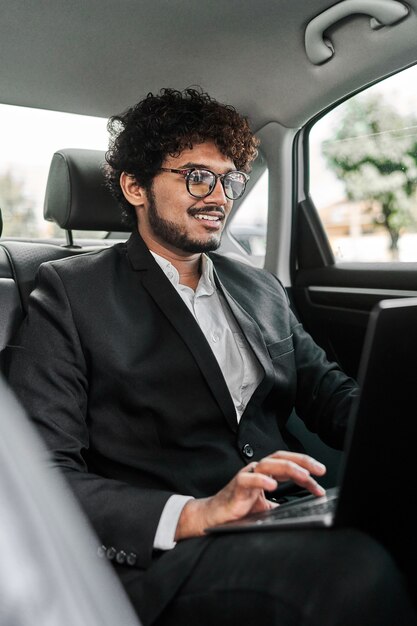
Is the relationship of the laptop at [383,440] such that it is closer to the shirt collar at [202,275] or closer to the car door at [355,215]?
the shirt collar at [202,275]

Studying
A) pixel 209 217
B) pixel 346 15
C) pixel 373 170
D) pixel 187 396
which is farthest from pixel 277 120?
pixel 187 396

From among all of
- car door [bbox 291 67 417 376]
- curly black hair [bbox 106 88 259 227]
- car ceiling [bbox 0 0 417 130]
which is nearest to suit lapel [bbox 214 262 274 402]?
curly black hair [bbox 106 88 259 227]

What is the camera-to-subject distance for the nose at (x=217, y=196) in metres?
1.81

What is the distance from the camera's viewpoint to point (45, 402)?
4.73 feet

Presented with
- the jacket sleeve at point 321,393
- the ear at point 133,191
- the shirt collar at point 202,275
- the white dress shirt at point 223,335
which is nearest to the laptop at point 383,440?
the white dress shirt at point 223,335

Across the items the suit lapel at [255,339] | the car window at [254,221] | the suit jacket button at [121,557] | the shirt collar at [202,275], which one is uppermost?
the car window at [254,221]

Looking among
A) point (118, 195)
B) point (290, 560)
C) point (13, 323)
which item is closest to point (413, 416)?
point (290, 560)

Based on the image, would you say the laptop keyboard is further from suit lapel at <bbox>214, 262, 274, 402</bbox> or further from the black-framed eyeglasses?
the black-framed eyeglasses

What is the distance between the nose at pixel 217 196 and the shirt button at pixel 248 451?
0.63 meters

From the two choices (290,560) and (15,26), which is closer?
(290,560)

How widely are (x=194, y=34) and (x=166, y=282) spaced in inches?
35.4

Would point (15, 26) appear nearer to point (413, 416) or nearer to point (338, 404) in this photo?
point (338, 404)

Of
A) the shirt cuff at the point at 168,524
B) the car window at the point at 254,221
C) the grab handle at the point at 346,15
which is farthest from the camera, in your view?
the car window at the point at 254,221

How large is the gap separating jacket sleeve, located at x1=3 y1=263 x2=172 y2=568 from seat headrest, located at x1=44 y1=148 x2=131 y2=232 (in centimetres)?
40
